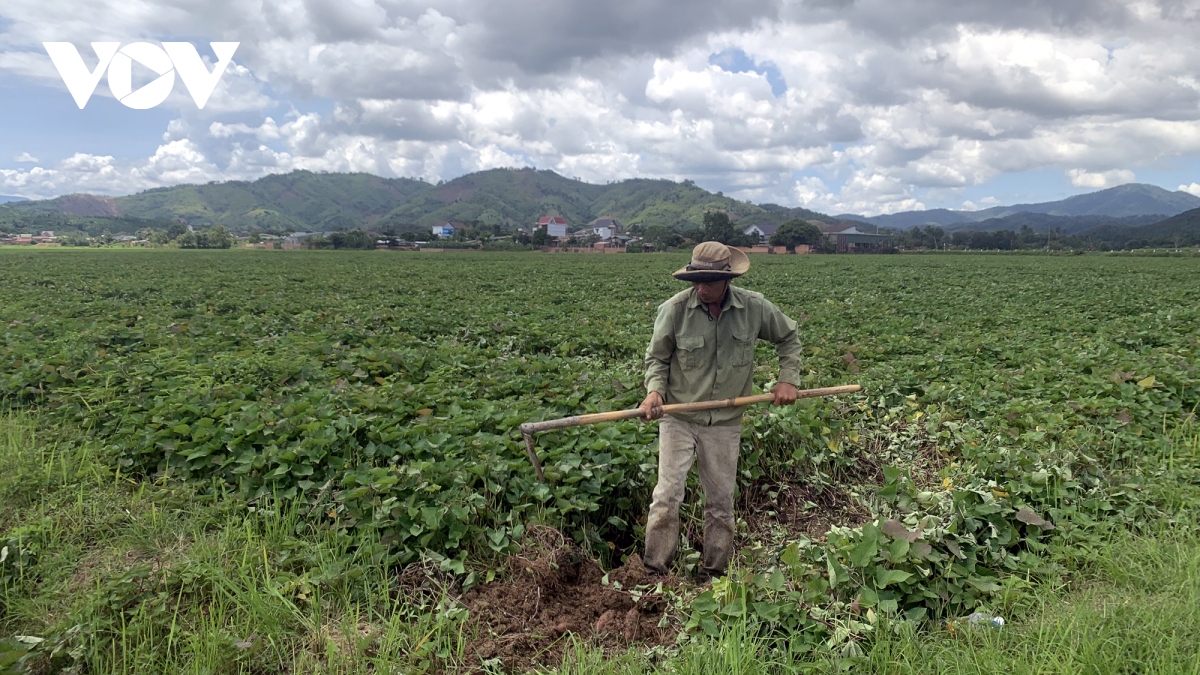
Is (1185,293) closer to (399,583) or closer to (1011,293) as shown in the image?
(1011,293)

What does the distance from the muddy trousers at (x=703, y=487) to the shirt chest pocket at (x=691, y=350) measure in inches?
16.2

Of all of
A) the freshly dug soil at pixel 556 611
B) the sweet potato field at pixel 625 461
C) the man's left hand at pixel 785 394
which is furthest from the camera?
the man's left hand at pixel 785 394

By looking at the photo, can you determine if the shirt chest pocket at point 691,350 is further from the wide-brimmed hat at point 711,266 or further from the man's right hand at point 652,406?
the wide-brimmed hat at point 711,266

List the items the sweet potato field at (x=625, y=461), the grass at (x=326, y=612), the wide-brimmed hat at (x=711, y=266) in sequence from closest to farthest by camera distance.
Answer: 1. the grass at (x=326, y=612)
2. the sweet potato field at (x=625, y=461)
3. the wide-brimmed hat at (x=711, y=266)

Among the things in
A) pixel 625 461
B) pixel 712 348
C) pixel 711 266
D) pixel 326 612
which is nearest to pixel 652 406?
pixel 712 348

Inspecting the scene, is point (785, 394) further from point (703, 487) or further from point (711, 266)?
point (711, 266)

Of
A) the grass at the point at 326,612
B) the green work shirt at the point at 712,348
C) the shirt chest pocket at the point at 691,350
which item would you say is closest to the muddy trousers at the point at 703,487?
the green work shirt at the point at 712,348

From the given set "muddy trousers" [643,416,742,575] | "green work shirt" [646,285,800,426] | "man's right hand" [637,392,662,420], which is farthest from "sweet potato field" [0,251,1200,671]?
"green work shirt" [646,285,800,426]

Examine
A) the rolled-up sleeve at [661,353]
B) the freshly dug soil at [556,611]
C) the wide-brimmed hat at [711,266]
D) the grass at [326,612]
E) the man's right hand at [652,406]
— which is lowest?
the freshly dug soil at [556,611]

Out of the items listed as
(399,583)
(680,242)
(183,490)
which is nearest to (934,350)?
(399,583)

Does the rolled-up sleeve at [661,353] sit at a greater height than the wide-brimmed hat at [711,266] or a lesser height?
lesser

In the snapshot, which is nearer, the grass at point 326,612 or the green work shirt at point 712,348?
the grass at point 326,612

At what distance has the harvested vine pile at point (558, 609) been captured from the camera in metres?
3.12

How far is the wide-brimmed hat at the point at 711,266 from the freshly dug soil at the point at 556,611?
1.87 meters
